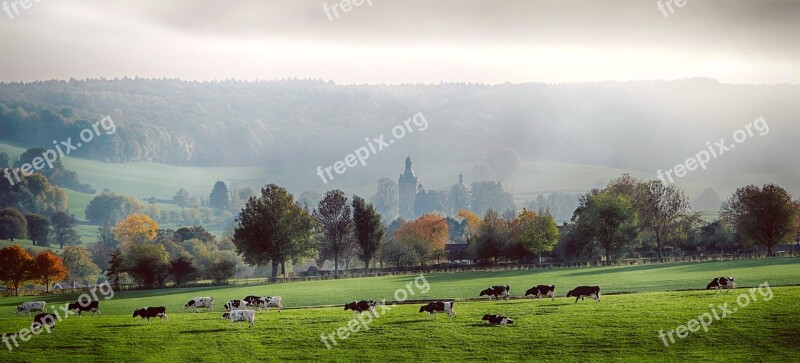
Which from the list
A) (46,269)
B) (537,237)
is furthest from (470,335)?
(46,269)

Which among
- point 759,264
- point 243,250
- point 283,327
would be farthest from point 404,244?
point 283,327

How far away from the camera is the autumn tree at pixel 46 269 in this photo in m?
115

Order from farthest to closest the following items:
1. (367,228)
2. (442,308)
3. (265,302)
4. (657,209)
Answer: (657,209), (367,228), (265,302), (442,308)

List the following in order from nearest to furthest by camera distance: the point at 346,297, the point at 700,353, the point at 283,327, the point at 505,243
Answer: the point at 700,353
the point at 283,327
the point at 346,297
the point at 505,243

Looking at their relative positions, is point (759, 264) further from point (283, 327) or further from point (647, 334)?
point (283, 327)

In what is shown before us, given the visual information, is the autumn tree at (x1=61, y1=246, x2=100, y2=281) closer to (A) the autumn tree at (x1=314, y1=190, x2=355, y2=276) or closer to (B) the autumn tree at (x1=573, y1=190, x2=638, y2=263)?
(A) the autumn tree at (x1=314, y1=190, x2=355, y2=276)

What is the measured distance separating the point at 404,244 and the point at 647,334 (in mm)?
99072

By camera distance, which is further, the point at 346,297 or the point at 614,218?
the point at 614,218

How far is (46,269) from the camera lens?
11706 cm

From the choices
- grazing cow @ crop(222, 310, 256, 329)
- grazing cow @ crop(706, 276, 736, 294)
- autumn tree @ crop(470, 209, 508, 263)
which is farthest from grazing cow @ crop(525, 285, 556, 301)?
autumn tree @ crop(470, 209, 508, 263)

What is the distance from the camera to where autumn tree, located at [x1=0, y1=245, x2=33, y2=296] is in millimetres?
110562

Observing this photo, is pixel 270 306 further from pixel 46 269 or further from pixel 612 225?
pixel 612 225

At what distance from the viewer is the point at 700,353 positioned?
45.3m

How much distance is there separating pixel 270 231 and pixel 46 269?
96.9 ft
